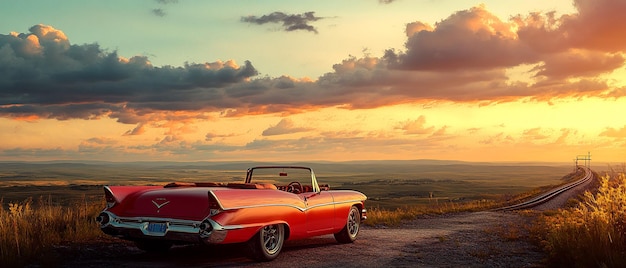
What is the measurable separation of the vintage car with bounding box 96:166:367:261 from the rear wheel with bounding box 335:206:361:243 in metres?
1.34

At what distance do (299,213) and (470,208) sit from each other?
1886 cm

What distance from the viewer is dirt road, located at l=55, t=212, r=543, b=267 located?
33.2 ft

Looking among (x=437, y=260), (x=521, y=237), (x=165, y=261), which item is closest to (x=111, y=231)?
(x=165, y=261)

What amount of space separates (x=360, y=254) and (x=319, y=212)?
1.06 metres

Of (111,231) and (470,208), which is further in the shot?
(470,208)

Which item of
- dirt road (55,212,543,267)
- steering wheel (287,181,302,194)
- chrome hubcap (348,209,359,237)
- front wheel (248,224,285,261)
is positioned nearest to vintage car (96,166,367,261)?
front wheel (248,224,285,261)

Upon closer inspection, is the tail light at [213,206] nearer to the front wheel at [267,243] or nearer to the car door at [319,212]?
the front wheel at [267,243]

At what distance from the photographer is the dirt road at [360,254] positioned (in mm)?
10125

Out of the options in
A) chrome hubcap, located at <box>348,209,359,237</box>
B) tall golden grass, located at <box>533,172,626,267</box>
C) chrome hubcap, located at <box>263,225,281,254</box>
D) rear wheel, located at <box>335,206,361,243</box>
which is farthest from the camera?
chrome hubcap, located at <box>348,209,359,237</box>

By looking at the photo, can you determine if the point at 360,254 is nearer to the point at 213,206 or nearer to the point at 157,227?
the point at 213,206

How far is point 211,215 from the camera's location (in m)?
9.24

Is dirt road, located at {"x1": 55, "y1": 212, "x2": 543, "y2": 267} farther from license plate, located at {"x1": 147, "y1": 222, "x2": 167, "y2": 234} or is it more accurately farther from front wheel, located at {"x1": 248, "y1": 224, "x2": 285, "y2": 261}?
license plate, located at {"x1": 147, "y1": 222, "x2": 167, "y2": 234}

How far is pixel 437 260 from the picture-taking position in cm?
1110

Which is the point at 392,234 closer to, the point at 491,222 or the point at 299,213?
the point at 299,213
